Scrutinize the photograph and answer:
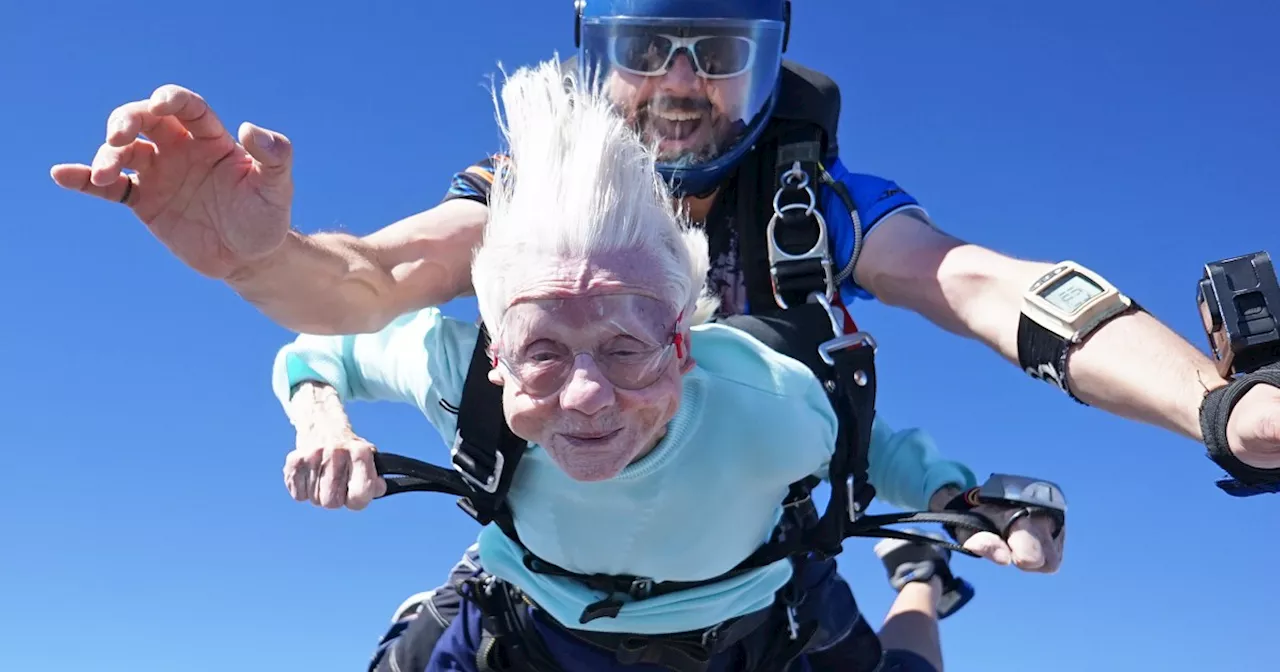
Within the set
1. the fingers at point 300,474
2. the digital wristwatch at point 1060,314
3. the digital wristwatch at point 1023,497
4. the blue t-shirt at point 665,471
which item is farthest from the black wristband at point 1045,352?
the fingers at point 300,474

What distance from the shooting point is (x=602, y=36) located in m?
4.29

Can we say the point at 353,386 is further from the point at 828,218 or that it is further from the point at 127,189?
the point at 828,218

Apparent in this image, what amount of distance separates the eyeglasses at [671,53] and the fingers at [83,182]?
193 cm

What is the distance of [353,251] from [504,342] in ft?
1.87

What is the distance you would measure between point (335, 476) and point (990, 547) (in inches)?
61.4

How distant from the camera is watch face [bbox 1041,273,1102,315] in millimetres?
3094

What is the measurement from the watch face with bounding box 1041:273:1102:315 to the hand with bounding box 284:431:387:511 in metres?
1.68

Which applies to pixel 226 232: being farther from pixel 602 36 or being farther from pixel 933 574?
pixel 933 574

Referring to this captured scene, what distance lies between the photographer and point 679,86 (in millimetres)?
4191

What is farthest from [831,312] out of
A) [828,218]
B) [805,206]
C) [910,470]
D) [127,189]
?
[127,189]

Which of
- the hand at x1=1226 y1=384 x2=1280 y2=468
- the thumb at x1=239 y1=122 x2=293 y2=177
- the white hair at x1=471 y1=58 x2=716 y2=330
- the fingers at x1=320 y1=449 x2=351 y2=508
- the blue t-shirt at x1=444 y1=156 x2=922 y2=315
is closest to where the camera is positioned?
the hand at x1=1226 y1=384 x2=1280 y2=468

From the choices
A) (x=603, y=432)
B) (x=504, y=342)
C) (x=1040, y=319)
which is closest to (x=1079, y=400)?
(x=1040, y=319)

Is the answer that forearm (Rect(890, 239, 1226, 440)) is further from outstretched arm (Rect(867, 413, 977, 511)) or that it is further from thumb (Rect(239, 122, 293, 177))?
thumb (Rect(239, 122, 293, 177))

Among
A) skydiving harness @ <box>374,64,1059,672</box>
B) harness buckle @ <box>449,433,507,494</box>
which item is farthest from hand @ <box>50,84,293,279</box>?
harness buckle @ <box>449,433,507,494</box>
